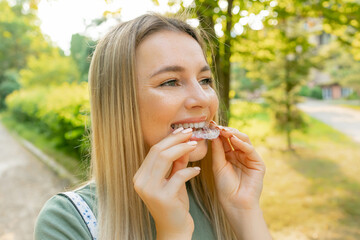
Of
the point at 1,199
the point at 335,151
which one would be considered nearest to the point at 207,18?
the point at 1,199

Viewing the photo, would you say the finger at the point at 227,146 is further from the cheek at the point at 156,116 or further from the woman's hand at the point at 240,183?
the cheek at the point at 156,116

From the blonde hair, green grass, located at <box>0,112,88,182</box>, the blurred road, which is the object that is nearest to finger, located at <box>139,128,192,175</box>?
the blonde hair

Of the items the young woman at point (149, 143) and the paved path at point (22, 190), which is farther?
the paved path at point (22, 190)

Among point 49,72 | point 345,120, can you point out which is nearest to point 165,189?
point 345,120

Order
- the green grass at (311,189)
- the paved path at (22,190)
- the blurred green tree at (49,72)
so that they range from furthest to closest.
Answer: the blurred green tree at (49,72), the green grass at (311,189), the paved path at (22,190)

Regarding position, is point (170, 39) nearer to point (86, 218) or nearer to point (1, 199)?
point (86, 218)

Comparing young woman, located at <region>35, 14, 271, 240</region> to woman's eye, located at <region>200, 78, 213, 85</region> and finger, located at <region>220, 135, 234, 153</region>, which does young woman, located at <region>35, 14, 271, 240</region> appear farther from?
finger, located at <region>220, 135, 234, 153</region>

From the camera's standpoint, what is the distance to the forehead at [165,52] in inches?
56.6

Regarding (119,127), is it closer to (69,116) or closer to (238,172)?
(238,172)

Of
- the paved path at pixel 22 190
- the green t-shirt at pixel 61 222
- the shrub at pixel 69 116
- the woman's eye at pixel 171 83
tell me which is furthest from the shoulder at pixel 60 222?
the paved path at pixel 22 190

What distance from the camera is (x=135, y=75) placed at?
1.45 metres

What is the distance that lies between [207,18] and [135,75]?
179 cm

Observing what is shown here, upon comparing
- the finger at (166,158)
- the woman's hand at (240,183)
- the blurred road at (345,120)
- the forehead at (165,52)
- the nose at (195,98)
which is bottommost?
the blurred road at (345,120)

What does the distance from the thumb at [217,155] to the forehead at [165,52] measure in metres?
0.50
